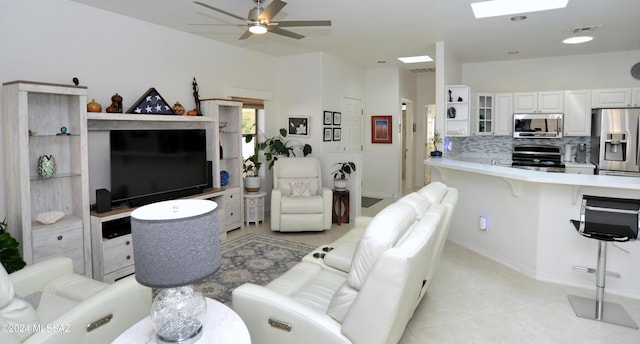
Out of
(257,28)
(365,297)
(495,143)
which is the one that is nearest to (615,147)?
(495,143)

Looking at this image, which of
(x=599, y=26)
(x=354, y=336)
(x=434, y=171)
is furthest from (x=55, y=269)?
(x=599, y=26)

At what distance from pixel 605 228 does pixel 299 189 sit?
3.59 m

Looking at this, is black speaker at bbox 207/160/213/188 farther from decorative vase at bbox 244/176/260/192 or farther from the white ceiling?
the white ceiling

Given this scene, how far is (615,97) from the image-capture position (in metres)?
6.03

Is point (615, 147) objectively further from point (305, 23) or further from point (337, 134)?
point (305, 23)

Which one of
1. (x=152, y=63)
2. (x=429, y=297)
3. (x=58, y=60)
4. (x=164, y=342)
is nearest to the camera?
(x=164, y=342)

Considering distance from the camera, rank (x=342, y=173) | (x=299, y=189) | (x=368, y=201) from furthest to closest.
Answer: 1. (x=368, y=201)
2. (x=342, y=173)
3. (x=299, y=189)

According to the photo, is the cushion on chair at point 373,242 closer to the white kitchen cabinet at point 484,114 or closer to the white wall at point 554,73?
the white kitchen cabinet at point 484,114

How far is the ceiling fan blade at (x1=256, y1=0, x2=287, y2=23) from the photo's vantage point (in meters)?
3.01

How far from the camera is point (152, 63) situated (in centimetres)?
457

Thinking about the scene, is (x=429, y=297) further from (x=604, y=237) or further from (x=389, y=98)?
(x=389, y=98)

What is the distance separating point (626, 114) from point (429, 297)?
16.1 ft

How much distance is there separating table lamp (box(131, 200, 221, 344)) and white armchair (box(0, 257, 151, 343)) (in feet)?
1.65

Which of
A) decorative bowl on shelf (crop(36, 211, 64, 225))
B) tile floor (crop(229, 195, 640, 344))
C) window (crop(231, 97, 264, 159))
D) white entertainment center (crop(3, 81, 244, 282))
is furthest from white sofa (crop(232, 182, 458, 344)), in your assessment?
window (crop(231, 97, 264, 159))
